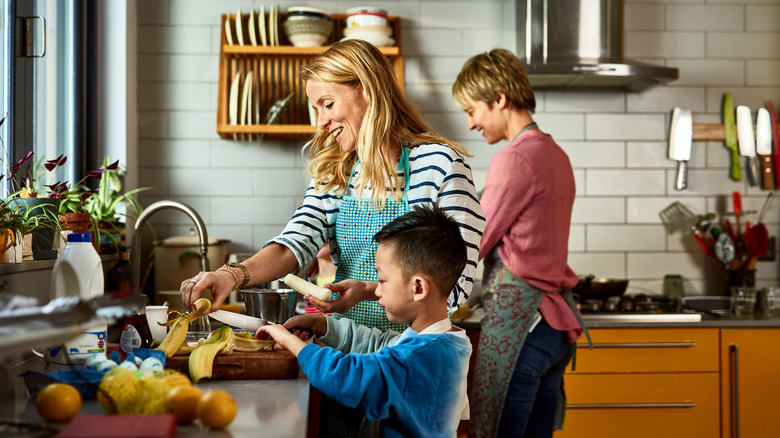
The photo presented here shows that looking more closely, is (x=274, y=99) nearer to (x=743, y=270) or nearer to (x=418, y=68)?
(x=418, y=68)

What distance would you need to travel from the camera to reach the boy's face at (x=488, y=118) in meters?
2.46

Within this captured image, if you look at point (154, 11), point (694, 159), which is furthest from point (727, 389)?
point (154, 11)

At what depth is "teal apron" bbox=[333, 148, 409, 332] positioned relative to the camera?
5.26 ft

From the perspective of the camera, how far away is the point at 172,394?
0.95 meters

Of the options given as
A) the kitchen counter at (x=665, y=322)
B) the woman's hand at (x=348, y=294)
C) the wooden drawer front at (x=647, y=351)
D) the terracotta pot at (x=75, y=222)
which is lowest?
the wooden drawer front at (x=647, y=351)

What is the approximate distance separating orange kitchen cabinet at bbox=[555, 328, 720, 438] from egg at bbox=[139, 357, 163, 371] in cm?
200

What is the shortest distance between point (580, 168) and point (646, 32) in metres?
0.70

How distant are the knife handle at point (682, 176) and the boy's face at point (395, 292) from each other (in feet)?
8.07

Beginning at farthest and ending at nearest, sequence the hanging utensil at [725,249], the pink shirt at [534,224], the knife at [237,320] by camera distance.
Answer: the hanging utensil at [725,249]
the pink shirt at [534,224]
the knife at [237,320]

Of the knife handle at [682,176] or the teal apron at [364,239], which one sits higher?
the knife handle at [682,176]

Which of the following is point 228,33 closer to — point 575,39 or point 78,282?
point 575,39

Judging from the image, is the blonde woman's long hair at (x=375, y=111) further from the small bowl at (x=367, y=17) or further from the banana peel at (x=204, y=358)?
the small bowl at (x=367, y=17)

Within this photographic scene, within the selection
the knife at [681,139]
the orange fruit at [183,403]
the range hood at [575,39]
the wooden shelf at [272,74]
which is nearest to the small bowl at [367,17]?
the wooden shelf at [272,74]

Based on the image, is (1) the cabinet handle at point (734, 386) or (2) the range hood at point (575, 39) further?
(2) the range hood at point (575, 39)
